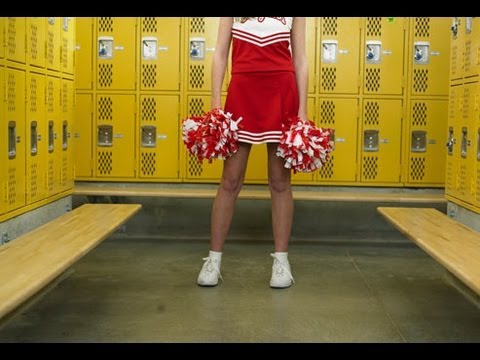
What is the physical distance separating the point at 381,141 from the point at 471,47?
1.88 meters

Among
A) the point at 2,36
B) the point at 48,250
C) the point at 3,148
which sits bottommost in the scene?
the point at 48,250

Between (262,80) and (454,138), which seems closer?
(262,80)

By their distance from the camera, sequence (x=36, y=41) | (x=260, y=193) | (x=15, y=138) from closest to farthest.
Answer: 1. (x=15, y=138)
2. (x=36, y=41)
3. (x=260, y=193)

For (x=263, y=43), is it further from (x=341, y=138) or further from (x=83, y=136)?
(x=83, y=136)

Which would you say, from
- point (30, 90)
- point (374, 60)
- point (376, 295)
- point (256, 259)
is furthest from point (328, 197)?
point (30, 90)

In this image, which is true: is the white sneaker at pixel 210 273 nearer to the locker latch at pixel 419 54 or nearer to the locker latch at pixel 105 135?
the locker latch at pixel 105 135

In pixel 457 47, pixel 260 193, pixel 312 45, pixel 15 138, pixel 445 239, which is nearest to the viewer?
pixel 445 239

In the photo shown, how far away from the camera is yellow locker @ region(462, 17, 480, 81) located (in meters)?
3.88

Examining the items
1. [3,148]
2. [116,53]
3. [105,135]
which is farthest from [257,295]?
[116,53]

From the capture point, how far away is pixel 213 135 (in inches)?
139
